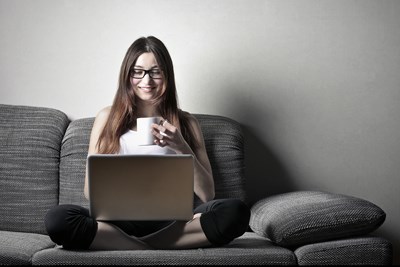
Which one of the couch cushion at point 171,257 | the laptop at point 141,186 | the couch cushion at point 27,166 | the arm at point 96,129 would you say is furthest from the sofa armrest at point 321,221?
the couch cushion at point 27,166

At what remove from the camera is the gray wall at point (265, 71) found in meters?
2.86

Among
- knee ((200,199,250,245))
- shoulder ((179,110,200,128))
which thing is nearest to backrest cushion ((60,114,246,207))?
shoulder ((179,110,200,128))

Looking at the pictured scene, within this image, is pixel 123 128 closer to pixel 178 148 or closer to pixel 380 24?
pixel 178 148

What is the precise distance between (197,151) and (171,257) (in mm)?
676

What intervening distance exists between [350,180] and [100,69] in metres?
1.29

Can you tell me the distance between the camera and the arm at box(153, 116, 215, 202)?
212 centimetres

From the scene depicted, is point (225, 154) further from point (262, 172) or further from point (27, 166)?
point (27, 166)

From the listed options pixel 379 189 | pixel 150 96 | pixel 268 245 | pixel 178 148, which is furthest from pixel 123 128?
pixel 379 189

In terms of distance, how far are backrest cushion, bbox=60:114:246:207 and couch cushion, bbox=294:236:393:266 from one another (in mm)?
606

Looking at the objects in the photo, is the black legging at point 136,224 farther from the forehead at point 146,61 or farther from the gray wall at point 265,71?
the gray wall at point 265,71

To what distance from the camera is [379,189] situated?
2.89m

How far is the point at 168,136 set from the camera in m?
2.12

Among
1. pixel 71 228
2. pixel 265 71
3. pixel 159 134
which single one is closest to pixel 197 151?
pixel 159 134

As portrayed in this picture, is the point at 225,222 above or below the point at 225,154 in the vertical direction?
below
